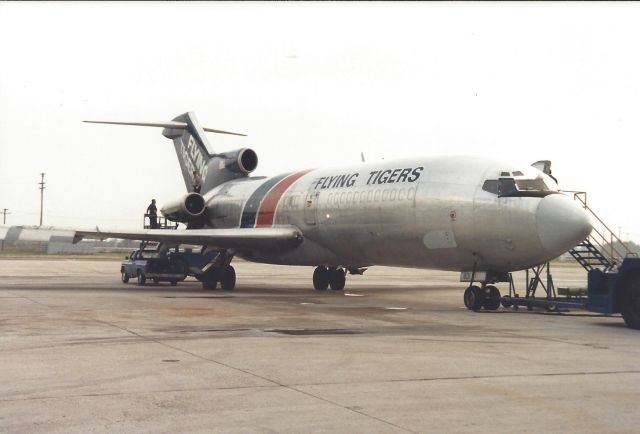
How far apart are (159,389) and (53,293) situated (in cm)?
1622

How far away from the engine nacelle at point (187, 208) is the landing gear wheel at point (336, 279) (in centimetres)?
644

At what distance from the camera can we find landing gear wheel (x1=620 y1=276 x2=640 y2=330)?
1463 centimetres

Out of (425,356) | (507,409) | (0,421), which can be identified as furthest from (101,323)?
(507,409)

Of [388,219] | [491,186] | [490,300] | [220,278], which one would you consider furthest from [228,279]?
[491,186]

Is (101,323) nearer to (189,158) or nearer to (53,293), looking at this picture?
(53,293)

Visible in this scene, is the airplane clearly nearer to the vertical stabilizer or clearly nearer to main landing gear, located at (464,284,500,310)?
main landing gear, located at (464,284,500,310)

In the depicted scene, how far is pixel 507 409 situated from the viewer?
7000 mm

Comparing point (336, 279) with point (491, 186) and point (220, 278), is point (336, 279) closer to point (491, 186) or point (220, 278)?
point (220, 278)

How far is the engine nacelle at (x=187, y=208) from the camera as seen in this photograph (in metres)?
31.1

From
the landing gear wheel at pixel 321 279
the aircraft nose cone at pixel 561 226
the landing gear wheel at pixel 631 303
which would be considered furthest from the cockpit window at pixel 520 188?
the landing gear wheel at pixel 321 279

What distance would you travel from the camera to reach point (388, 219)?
21062 millimetres

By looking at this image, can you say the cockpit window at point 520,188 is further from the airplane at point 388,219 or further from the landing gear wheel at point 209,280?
the landing gear wheel at point 209,280

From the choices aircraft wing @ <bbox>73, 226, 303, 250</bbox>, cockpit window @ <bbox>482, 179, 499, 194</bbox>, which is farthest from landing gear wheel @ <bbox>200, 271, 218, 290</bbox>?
cockpit window @ <bbox>482, 179, 499, 194</bbox>

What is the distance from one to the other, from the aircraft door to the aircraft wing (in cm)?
71
